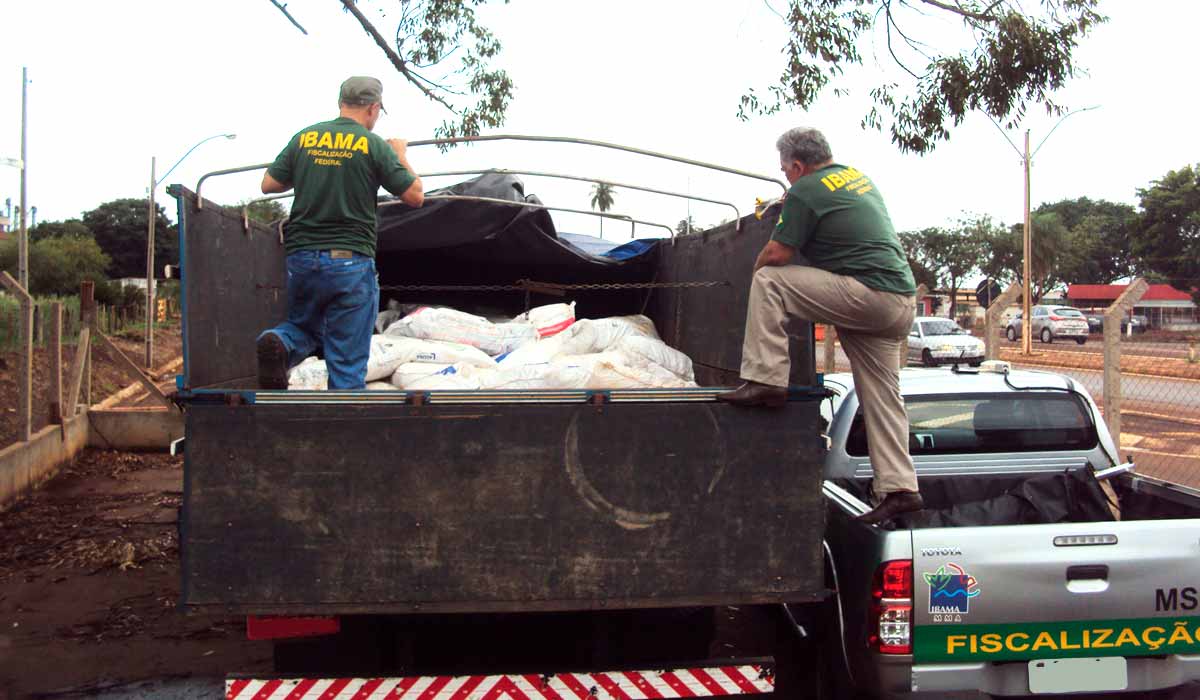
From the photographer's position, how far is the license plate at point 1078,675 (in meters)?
3.42

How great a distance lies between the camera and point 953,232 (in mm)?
70312

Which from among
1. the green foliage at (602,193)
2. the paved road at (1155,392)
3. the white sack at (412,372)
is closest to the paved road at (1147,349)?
the paved road at (1155,392)

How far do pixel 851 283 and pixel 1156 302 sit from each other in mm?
63959

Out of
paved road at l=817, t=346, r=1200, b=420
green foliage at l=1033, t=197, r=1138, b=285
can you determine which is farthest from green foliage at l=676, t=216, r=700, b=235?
green foliage at l=1033, t=197, r=1138, b=285

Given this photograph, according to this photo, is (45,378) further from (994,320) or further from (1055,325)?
(1055,325)

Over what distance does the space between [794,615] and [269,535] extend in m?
2.29

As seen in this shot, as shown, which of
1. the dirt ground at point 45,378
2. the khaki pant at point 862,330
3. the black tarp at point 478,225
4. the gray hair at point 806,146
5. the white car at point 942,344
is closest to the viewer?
the khaki pant at point 862,330

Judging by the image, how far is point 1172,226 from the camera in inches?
1903

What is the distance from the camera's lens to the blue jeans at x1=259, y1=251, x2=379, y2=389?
389 cm

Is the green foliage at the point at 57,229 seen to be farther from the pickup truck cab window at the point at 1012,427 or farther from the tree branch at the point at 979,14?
the pickup truck cab window at the point at 1012,427

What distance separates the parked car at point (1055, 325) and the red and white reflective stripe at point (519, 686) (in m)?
39.2

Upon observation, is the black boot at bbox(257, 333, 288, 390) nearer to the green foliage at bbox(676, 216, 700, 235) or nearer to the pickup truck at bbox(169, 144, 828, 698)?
the pickup truck at bbox(169, 144, 828, 698)

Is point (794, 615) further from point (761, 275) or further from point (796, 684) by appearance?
point (761, 275)

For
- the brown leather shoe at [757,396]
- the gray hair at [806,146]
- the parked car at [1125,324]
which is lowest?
the brown leather shoe at [757,396]
